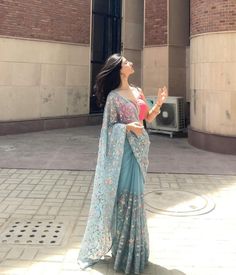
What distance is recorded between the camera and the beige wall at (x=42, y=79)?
38.0 feet

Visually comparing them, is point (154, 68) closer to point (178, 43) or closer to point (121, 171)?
point (178, 43)

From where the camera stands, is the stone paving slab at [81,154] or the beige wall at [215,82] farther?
the beige wall at [215,82]

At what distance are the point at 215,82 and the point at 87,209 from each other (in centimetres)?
539

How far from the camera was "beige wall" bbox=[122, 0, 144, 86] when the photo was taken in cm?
1437

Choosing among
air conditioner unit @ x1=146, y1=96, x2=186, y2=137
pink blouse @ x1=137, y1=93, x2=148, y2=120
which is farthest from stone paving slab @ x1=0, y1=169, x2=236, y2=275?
air conditioner unit @ x1=146, y1=96, x2=186, y2=137

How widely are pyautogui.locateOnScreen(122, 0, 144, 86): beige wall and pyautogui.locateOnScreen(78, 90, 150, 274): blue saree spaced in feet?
36.0

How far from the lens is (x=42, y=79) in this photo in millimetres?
12312

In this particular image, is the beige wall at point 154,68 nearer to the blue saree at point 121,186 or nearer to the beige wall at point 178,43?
the beige wall at point 178,43

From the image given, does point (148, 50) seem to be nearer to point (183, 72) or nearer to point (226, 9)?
point (183, 72)

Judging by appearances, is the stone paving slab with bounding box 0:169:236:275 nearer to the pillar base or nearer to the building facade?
the pillar base

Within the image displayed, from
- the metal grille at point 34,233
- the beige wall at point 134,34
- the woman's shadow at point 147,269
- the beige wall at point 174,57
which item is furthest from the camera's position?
the beige wall at point 134,34

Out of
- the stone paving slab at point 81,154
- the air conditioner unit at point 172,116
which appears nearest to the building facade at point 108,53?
the stone paving slab at point 81,154

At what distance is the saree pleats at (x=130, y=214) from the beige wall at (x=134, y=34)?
11013 mm

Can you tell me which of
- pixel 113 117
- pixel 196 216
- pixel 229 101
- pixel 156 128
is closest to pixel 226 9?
pixel 229 101
